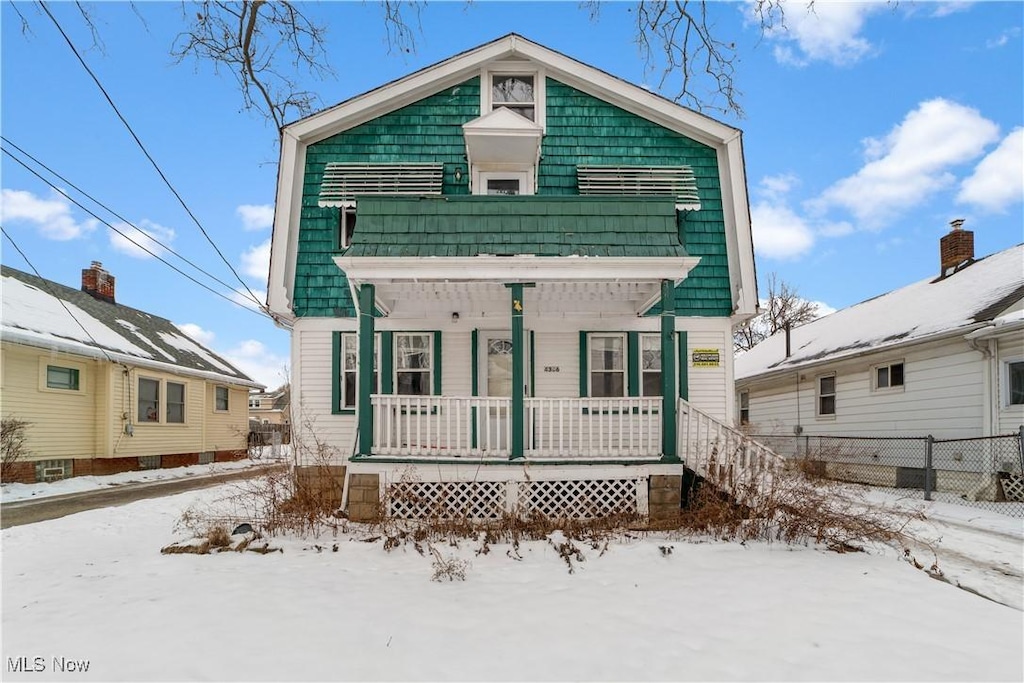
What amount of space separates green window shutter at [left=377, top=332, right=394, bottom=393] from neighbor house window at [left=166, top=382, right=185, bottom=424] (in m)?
11.1

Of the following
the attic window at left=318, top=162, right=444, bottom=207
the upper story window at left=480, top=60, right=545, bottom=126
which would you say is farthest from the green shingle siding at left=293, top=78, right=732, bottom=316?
the attic window at left=318, top=162, right=444, bottom=207

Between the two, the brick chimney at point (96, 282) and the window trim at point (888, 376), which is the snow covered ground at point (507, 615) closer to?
the window trim at point (888, 376)

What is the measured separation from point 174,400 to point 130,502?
789 centimetres

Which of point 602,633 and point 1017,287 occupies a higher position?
point 1017,287

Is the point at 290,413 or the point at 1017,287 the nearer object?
the point at 290,413

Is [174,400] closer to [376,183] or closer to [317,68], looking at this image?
[376,183]

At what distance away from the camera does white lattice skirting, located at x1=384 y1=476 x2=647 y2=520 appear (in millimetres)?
7215

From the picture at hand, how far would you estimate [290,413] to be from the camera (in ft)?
30.7

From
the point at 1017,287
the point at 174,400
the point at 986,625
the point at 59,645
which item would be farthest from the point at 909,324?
the point at 174,400

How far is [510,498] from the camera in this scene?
7285mm

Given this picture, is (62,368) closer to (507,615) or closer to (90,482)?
(90,482)

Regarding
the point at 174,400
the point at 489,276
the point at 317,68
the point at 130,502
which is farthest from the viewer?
the point at 174,400

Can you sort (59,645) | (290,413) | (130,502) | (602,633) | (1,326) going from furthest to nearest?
1. (1,326)
2. (130,502)
3. (290,413)
4. (602,633)
5. (59,645)

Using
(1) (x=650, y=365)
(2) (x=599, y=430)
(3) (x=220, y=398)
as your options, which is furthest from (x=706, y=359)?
(3) (x=220, y=398)
